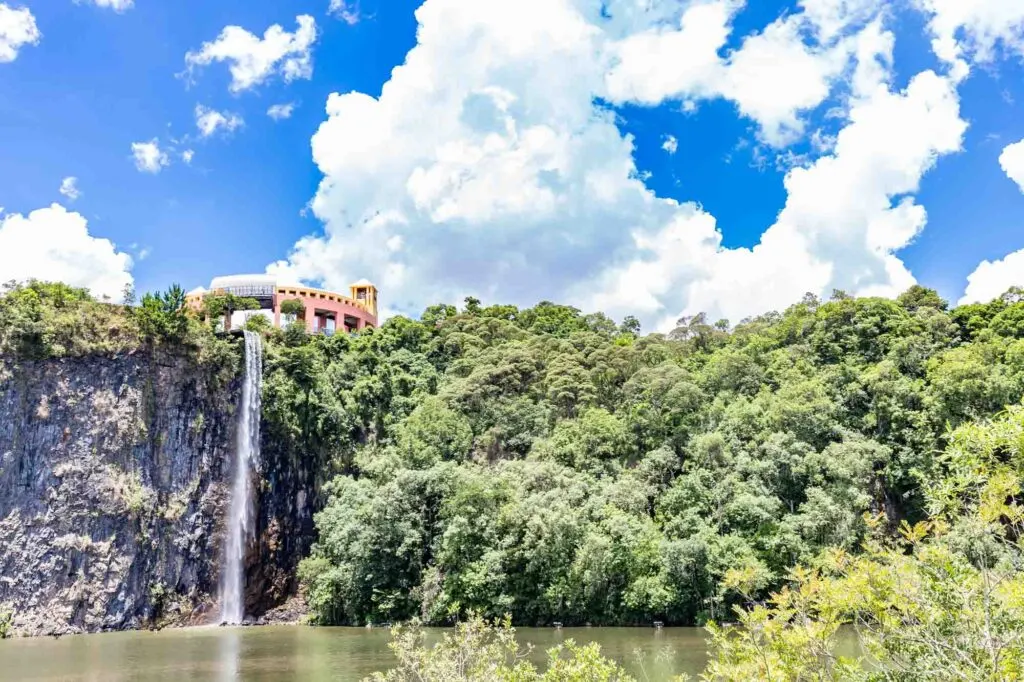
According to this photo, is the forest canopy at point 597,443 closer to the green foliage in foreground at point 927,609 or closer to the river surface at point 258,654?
the river surface at point 258,654

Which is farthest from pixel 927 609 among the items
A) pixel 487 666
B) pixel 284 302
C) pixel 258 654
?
pixel 284 302

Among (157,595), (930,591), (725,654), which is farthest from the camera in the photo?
(157,595)

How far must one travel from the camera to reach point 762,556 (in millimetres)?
30781

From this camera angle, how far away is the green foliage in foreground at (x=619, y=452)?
31.2m

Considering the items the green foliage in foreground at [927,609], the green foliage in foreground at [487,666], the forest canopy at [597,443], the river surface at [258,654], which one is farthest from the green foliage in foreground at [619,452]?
the green foliage in foreground at [927,609]

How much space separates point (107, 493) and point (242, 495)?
618 centimetres

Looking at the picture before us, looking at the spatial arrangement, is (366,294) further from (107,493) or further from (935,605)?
(935,605)

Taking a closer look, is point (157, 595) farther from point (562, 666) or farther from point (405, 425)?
point (562, 666)

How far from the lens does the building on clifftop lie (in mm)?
54375

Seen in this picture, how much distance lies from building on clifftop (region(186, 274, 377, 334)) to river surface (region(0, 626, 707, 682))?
81.9ft

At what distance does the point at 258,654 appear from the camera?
82.2 ft

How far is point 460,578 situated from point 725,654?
2539cm

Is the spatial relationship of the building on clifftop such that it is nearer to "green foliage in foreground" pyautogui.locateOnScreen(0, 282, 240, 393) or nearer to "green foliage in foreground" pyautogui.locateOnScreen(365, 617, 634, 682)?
→ "green foliage in foreground" pyautogui.locateOnScreen(0, 282, 240, 393)

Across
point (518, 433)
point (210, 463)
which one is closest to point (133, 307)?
point (210, 463)
